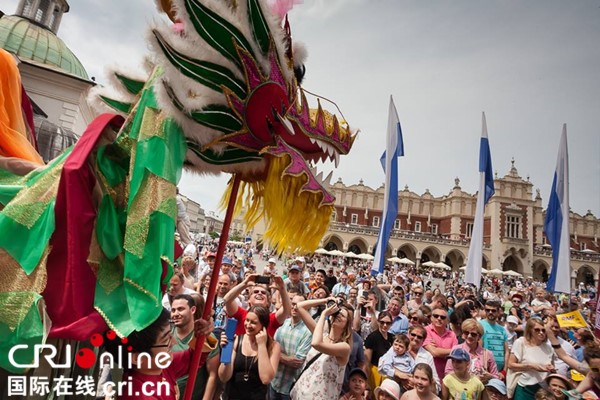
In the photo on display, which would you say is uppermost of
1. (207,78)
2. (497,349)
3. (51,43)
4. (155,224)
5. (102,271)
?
(51,43)

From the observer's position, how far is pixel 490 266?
1896 inches

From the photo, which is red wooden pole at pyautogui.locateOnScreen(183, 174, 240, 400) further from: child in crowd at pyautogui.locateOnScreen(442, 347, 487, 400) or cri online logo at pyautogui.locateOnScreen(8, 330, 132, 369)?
child in crowd at pyautogui.locateOnScreen(442, 347, 487, 400)

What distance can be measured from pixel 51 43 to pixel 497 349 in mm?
26203

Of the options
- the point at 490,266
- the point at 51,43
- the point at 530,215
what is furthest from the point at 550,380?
the point at 530,215

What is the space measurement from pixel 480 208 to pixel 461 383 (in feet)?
19.2

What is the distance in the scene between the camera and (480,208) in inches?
347

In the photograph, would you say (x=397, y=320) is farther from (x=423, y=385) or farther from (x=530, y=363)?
(x=423, y=385)

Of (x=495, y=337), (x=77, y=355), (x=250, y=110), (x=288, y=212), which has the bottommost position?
(x=495, y=337)

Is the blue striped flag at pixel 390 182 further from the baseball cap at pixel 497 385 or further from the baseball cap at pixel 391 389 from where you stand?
the baseball cap at pixel 391 389

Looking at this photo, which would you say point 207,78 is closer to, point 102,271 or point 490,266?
point 102,271

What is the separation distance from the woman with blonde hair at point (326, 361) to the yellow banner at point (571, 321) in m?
3.85

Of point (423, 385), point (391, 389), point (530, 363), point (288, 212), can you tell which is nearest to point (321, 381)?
point (391, 389)

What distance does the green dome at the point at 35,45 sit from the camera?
65.5 ft

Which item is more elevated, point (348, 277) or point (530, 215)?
point (530, 215)
